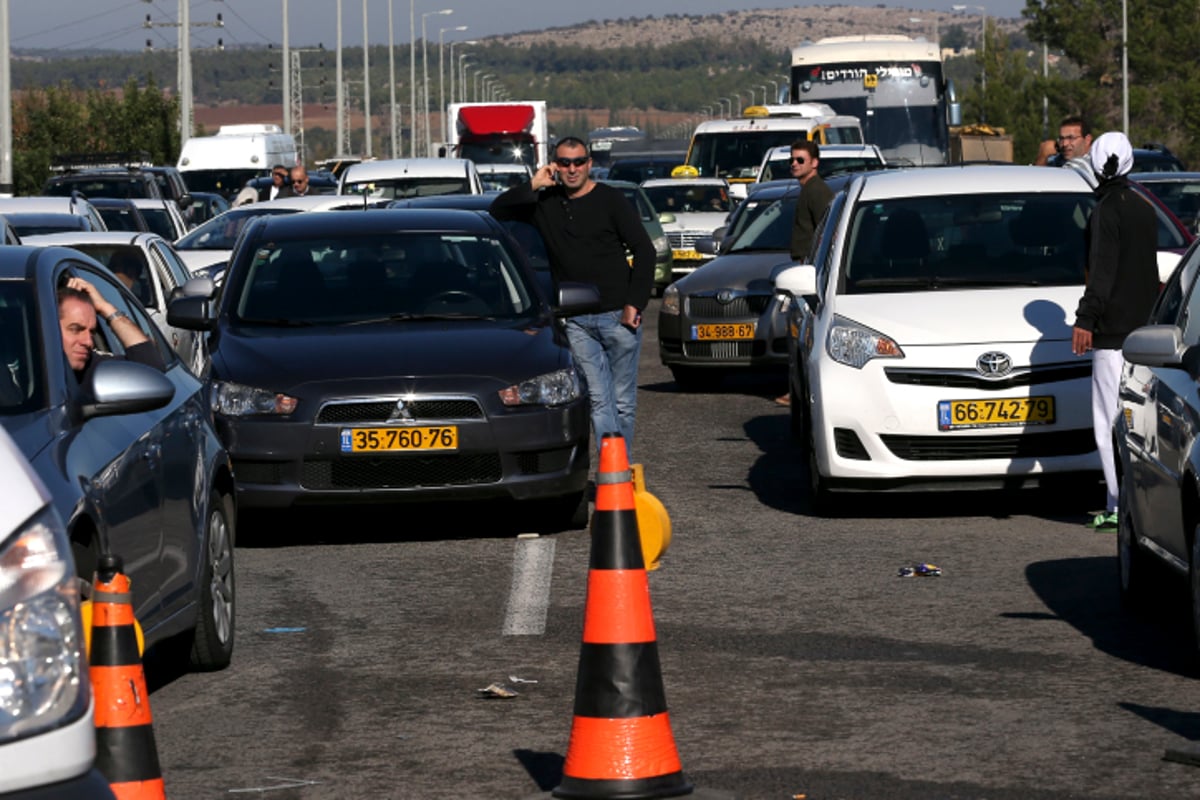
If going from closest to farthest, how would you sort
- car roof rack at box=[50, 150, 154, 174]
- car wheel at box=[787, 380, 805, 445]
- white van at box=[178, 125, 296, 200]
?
car wheel at box=[787, 380, 805, 445], car roof rack at box=[50, 150, 154, 174], white van at box=[178, 125, 296, 200]

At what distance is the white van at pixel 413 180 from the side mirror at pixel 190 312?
18588 mm

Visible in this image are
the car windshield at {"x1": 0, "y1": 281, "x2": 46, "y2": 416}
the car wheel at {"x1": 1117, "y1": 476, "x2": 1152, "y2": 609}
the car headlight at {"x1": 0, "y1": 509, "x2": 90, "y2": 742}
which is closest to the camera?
the car headlight at {"x1": 0, "y1": 509, "x2": 90, "y2": 742}

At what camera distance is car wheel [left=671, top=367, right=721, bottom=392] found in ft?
66.0

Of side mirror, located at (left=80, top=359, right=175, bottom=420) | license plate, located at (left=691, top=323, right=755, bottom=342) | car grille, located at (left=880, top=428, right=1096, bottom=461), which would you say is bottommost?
license plate, located at (left=691, top=323, right=755, bottom=342)

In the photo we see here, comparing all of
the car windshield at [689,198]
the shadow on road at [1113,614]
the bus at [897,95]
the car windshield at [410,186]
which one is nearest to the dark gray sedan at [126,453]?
the shadow on road at [1113,614]

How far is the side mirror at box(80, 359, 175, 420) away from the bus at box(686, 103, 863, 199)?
31.6 meters

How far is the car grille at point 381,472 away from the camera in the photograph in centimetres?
1123

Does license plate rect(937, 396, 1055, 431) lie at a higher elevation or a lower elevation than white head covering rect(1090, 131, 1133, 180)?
lower

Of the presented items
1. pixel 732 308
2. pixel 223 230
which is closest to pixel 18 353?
pixel 732 308

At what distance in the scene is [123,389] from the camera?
22.1ft

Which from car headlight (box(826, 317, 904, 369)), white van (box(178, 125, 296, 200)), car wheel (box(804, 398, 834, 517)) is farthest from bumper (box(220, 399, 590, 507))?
white van (box(178, 125, 296, 200))

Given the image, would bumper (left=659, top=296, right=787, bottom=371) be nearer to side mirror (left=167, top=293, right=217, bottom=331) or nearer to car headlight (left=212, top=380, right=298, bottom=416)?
side mirror (left=167, top=293, right=217, bottom=331)

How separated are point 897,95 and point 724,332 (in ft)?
92.8

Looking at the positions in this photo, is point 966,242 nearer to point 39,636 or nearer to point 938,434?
point 938,434
